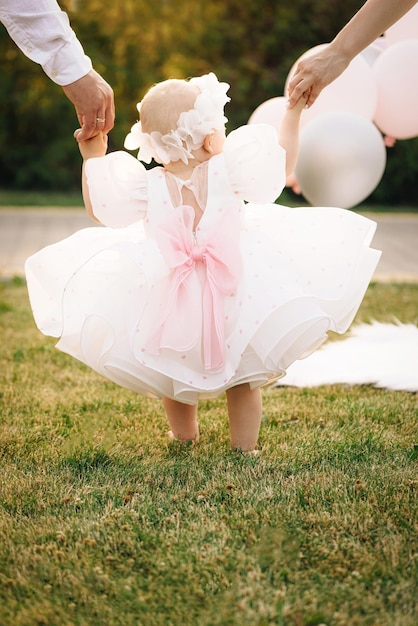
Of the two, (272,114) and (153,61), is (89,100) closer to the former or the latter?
(272,114)

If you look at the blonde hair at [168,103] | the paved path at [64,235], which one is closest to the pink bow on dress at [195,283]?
the blonde hair at [168,103]

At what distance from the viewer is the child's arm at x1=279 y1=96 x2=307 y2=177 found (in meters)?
2.65

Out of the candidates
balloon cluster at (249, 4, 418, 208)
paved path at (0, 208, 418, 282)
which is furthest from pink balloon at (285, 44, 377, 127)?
paved path at (0, 208, 418, 282)

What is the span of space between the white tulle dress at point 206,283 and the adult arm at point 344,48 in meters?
0.24

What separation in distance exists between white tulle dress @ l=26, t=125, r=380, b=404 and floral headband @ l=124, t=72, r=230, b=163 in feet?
0.24

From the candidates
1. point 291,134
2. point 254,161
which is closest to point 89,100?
point 254,161

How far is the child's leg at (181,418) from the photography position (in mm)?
2701

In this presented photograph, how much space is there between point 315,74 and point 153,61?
432 inches

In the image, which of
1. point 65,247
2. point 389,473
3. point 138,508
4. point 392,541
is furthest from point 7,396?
point 392,541

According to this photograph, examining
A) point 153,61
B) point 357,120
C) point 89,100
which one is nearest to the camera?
point 89,100

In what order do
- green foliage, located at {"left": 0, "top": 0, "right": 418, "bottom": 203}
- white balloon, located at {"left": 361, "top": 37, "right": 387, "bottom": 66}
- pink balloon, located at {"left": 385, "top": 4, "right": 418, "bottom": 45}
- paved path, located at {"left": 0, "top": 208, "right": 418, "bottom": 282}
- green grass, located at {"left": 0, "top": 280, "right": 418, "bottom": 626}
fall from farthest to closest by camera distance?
1. green foliage, located at {"left": 0, "top": 0, "right": 418, "bottom": 203}
2. paved path, located at {"left": 0, "top": 208, "right": 418, "bottom": 282}
3. white balloon, located at {"left": 361, "top": 37, "right": 387, "bottom": 66}
4. pink balloon, located at {"left": 385, "top": 4, "right": 418, "bottom": 45}
5. green grass, located at {"left": 0, "top": 280, "right": 418, "bottom": 626}

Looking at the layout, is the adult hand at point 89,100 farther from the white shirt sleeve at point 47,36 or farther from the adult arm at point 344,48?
the adult arm at point 344,48

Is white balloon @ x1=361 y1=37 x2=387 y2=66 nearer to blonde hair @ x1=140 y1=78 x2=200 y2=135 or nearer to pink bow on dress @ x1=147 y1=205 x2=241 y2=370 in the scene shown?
blonde hair @ x1=140 y1=78 x2=200 y2=135

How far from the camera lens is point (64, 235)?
805 centimetres
